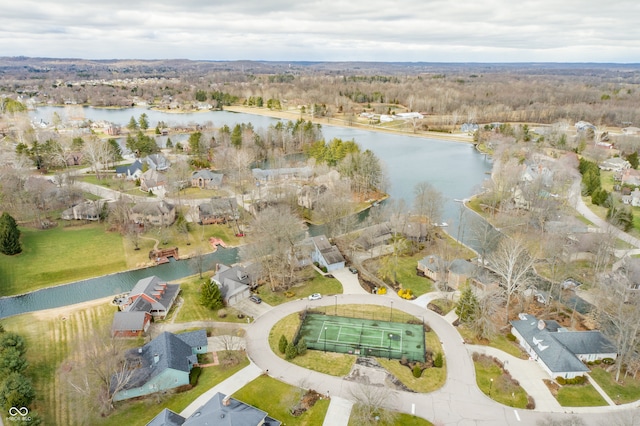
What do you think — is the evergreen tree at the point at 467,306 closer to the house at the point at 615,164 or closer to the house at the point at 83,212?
the house at the point at 83,212

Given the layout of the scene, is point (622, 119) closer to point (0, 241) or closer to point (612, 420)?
point (612, 420)

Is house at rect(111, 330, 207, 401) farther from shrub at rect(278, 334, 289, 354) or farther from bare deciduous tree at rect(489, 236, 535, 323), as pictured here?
bare deciduous tree at rect(489, 236, 535, 323)

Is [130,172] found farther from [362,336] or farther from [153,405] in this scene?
[362,336]

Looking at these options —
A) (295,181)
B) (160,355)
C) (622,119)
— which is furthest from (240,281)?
(622,119)

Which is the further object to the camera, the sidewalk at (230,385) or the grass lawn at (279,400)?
the sidewalk at (230,385)

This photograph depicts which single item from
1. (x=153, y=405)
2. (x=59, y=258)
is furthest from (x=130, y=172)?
(x=153, y=405)

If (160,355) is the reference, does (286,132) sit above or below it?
above

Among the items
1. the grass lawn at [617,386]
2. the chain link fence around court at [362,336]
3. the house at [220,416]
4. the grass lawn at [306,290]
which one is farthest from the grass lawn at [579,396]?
the grass lawn at [306,290]
